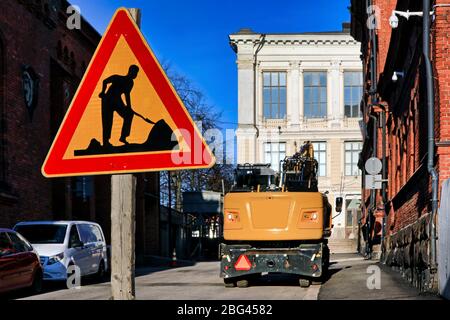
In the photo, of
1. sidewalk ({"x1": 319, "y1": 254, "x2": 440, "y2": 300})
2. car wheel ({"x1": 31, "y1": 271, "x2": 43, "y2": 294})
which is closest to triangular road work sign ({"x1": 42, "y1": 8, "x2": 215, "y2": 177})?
sidewalk ({"x1": 319, "y1": 254, "x2": 440, "y2": 300})

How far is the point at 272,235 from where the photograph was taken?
66.7ft

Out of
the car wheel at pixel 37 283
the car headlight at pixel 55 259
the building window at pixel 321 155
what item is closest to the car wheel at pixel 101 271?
the car headlight at pixel 55 259

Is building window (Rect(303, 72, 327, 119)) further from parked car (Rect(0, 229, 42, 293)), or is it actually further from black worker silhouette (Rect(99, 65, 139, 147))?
black worker silhouette (Rect(99, 65, 139, 147))

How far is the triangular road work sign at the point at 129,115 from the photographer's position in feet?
15.4

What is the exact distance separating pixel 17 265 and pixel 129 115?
42.5 feet

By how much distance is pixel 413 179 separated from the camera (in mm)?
21406

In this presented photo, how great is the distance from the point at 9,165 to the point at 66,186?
6.48m

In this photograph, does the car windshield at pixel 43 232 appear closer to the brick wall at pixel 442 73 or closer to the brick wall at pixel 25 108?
the brick wall at pixel 25 108

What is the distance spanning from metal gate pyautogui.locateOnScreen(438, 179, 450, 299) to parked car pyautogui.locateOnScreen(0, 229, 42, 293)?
330 inches

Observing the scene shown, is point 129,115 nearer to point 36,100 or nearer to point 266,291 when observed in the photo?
point 266,291

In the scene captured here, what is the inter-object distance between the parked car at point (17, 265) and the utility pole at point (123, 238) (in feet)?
39.0

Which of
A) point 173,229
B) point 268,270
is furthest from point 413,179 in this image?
point 173,229

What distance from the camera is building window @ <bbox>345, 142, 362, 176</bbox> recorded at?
6869 cm

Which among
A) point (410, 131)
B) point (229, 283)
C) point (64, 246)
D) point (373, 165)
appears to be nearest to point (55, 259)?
point (64, 246)
